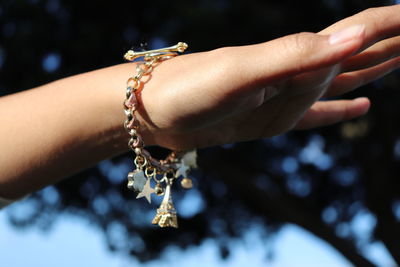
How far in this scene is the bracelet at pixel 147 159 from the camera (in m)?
1.84

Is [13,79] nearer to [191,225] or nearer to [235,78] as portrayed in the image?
[191,225]

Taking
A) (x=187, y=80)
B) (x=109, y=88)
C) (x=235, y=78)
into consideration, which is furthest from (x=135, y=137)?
(x=235, y=78)

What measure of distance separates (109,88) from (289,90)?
0.74 meters

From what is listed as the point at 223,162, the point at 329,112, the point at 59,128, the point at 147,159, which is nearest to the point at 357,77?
the point at 329,112

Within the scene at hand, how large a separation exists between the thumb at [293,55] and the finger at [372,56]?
0.44m

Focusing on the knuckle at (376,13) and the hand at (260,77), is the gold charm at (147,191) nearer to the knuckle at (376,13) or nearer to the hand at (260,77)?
the hand at (260,77)

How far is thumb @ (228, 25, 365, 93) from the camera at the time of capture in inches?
57.6

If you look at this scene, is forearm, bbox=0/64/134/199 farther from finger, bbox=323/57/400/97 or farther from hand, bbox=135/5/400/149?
finger, bbox=323/57/400/97

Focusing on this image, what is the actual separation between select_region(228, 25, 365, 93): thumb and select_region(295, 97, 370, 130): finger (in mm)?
1018

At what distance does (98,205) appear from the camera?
27.6 ft

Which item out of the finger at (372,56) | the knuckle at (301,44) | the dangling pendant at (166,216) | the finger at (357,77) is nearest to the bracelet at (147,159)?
the dangling pendant at (166,216)

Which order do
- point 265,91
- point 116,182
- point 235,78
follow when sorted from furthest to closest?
point 116,182
point 265,91
point 235,78

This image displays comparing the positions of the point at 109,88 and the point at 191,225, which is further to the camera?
the point at 191,225

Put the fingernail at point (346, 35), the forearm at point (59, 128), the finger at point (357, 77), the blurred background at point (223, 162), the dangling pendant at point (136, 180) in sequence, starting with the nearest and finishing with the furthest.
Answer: the fingernail at point (346, 35)
the dangling pendant at point (136, 180)
the forearm at point (59, 128)
the finger at point (357, 77)
the blurred background at point (223, 162)
